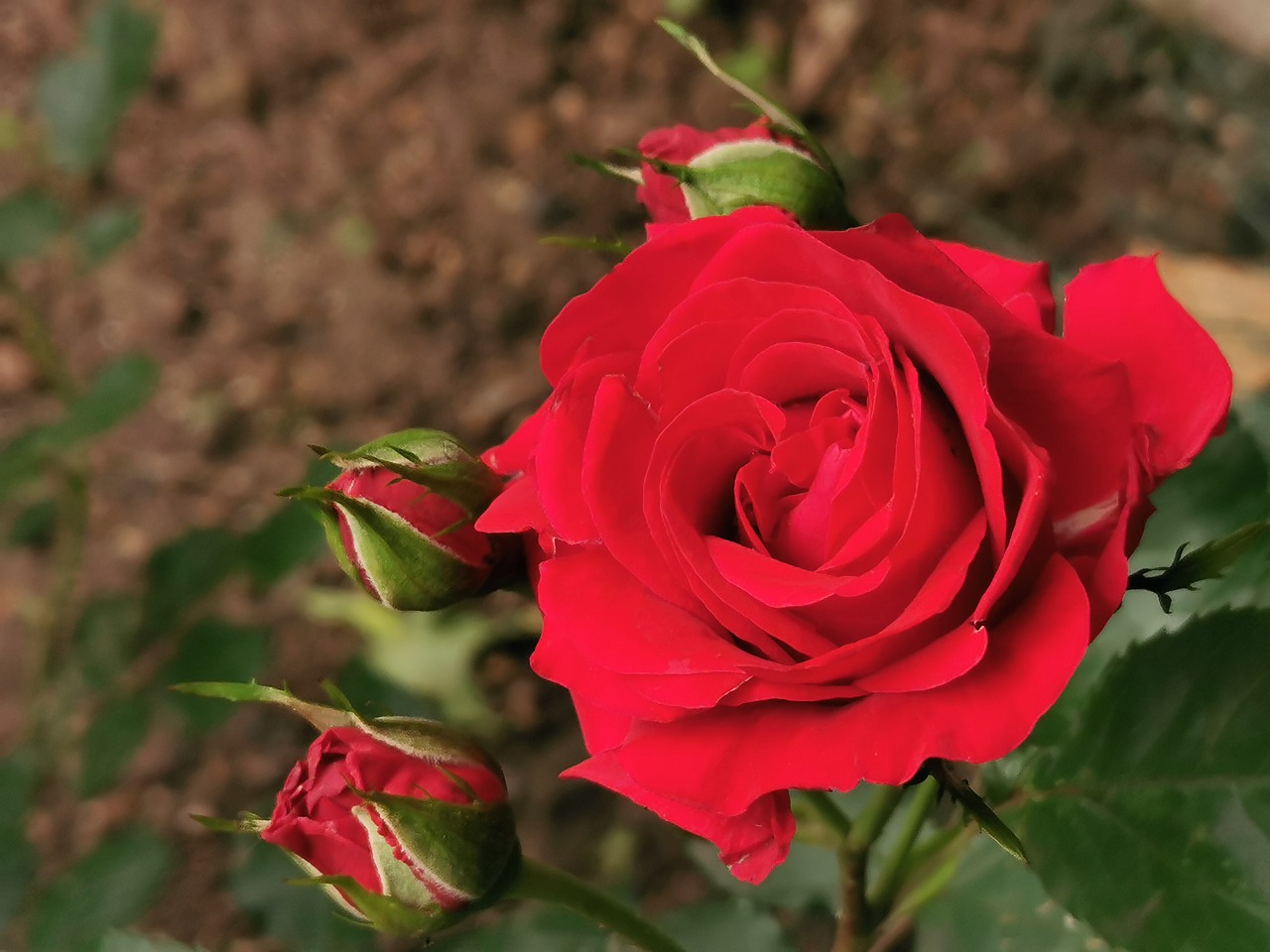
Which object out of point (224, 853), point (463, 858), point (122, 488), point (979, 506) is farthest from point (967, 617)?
point (122, 488)

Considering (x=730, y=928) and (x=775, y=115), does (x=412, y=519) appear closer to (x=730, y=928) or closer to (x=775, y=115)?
(x=775, y=115)

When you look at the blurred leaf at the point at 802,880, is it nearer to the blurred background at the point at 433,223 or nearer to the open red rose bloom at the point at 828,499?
the blurred background at the point at 433,223

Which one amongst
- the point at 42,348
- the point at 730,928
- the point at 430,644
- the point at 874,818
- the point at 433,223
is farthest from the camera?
the point at 433,223

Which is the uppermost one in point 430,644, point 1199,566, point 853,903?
point 1199,566

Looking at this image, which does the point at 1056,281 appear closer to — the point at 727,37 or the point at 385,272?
the point at 727,37

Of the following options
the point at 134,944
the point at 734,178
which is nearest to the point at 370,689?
the point at 134,944

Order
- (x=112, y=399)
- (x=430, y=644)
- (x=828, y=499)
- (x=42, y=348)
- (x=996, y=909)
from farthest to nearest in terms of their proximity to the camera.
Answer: (x=430, y=644), (x=42, y=348), (x=112, y=399), (x=996, y=909), (x=828, y=499)
